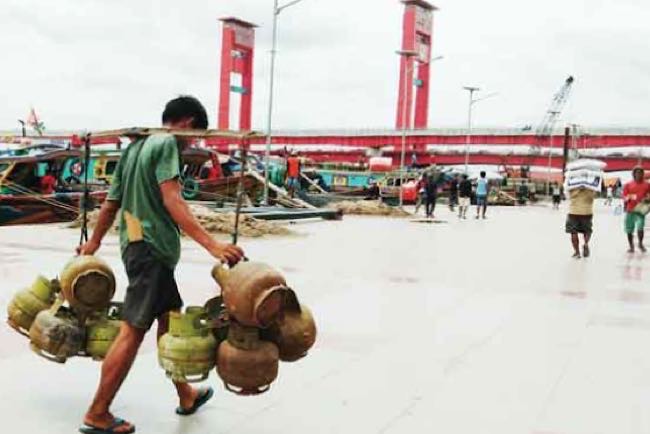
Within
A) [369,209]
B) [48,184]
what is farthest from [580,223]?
[48,184]

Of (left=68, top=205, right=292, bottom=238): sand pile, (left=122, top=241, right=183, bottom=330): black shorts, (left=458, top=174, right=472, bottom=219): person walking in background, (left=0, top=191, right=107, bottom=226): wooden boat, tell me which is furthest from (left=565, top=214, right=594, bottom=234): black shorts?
(left=458, top=174, right=472, bottom=219): person walking in background

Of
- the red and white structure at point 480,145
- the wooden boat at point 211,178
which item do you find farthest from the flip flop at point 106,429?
the red and white structure at point 480,145

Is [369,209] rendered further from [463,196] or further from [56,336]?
[56,336]

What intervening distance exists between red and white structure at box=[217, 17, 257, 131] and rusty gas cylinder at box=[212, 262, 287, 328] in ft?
260

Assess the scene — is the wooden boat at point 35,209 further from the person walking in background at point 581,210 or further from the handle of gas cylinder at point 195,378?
the handle of gas cylinder at point 195,378

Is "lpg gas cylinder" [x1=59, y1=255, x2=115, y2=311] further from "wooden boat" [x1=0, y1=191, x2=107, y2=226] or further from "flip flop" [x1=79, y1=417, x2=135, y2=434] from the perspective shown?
"wooden boat" [x1=0, y1=191, x2=107, y2=226]

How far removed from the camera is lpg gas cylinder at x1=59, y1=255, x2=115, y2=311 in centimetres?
403

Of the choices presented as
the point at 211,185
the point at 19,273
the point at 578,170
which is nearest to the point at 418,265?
the point at 578,170

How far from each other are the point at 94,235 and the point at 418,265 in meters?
7.64

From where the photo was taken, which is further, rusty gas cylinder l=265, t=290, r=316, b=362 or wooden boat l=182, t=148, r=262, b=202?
wooden boat l=182, t=148, r=262, b=202

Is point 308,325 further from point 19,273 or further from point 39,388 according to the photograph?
point 19,273

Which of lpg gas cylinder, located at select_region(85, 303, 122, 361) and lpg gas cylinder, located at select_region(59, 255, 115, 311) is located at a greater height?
lpg gas cylinder, located at select_region(59, 255, 115, 311)

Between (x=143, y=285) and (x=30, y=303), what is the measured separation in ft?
2.87

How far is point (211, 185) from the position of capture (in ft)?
77.8
